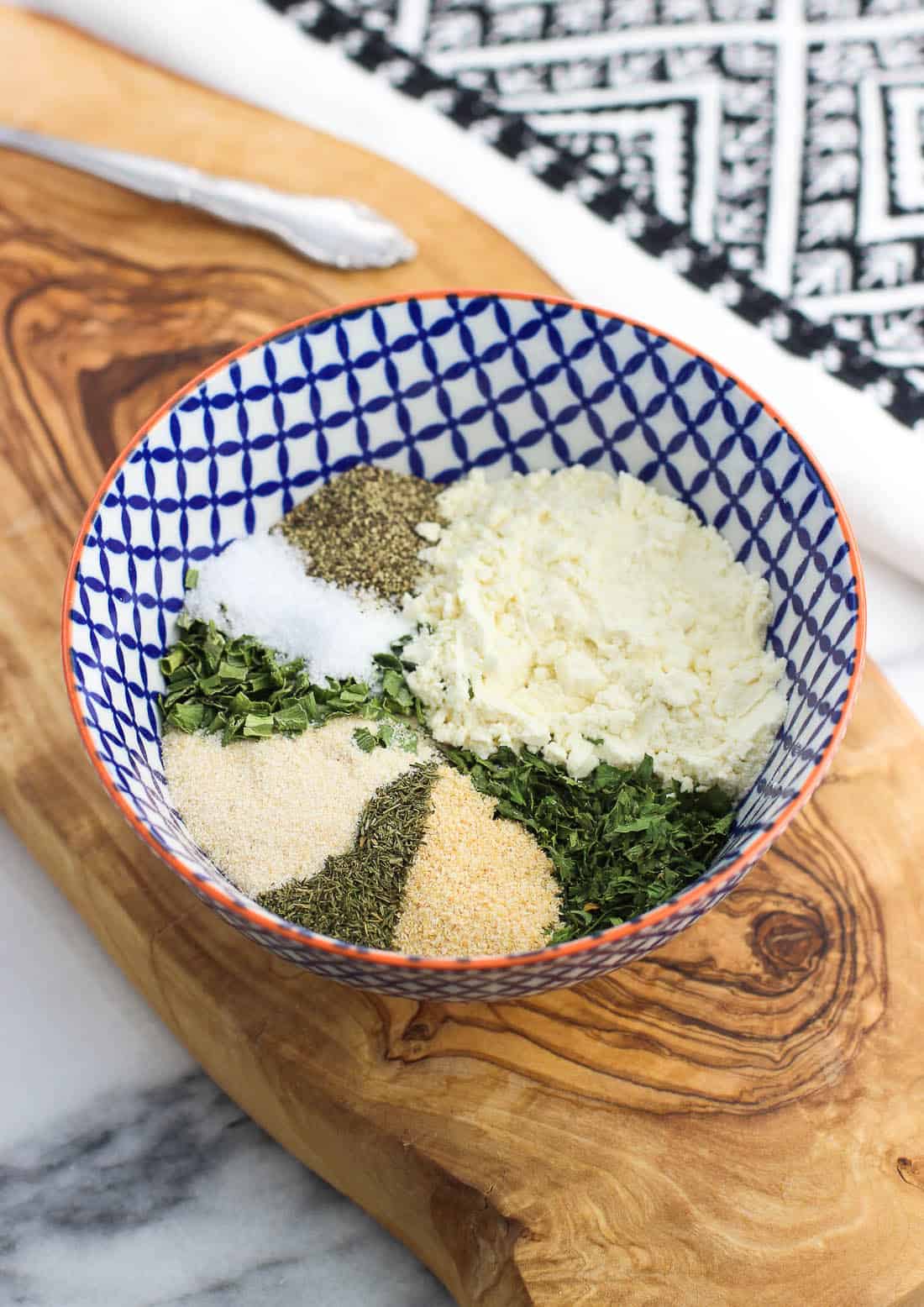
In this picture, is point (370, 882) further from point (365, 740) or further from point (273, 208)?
point (273, 208)

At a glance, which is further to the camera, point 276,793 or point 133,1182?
point 133,1182

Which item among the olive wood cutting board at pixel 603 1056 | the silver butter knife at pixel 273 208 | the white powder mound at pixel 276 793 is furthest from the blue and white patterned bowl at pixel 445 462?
the silver butter knife at pixel 273 208

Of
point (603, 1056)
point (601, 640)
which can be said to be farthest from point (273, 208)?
point (603, 1056)

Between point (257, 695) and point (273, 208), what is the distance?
0.74m

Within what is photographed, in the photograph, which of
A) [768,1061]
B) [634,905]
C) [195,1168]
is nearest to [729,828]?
[634,905]

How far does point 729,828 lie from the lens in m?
1.25

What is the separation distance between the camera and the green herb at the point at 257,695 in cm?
131

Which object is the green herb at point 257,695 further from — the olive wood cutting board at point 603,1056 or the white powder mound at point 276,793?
the olive wood cutting board at point 603,1056

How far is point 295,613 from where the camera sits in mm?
1378

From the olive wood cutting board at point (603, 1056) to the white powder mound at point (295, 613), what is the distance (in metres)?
0.23

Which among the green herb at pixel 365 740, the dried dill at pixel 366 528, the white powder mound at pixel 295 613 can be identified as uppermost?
the dried dill at pixel 366 528

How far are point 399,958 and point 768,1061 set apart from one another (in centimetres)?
45

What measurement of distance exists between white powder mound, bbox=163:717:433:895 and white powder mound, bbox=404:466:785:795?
101 mm

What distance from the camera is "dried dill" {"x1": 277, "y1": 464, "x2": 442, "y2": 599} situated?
142 centimetres
